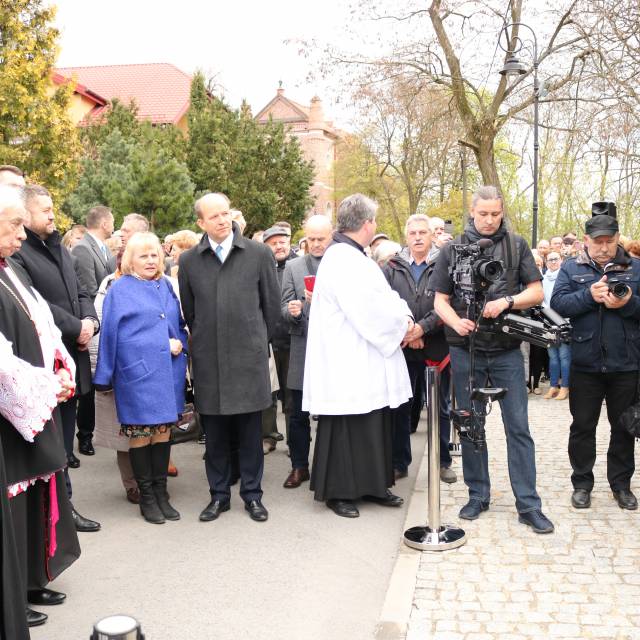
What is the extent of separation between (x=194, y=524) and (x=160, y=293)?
5.39ft

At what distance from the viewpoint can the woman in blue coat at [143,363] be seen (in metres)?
5.42

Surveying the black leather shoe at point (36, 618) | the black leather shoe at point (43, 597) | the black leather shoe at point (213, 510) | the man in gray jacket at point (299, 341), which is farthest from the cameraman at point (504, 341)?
the black leather shoe at point (36, 618)

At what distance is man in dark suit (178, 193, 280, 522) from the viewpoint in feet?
18.3

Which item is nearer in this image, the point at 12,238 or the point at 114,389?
the point at 12,238

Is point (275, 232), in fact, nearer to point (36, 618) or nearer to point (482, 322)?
point (482, 322)

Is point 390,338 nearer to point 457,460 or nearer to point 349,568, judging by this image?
→ point 349,568

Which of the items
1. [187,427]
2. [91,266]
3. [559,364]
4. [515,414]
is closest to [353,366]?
[515,414]

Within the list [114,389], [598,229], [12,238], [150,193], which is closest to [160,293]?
[114,389]

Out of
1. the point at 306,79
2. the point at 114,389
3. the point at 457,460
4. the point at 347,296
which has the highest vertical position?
the point at 306,79

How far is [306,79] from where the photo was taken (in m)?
21.1

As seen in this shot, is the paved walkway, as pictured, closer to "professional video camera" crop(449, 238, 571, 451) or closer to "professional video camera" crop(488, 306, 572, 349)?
"professional video camera" crop(449, 238, 571, 451)

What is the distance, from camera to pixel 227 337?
5586mm

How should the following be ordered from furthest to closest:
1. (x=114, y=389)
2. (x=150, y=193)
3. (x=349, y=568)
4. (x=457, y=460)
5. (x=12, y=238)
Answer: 1. (x=150, y=193)
2. (x=457, y=460)
3. (x=114, y=389)
4. (x=349, y=568)
5. (x=12, y=238)

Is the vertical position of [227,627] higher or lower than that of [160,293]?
lower
